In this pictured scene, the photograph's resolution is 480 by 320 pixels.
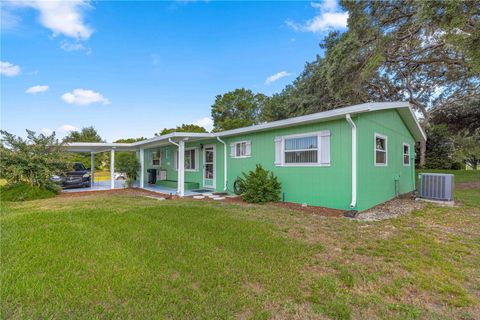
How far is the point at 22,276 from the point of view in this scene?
2.74 meters

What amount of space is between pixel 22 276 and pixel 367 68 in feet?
38.5

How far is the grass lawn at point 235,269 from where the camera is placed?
7.45 feet

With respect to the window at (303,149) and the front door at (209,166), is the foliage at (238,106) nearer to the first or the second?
the front door at (209,166)

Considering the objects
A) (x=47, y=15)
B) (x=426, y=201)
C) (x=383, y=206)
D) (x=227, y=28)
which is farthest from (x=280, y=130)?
(x=47, y=15)

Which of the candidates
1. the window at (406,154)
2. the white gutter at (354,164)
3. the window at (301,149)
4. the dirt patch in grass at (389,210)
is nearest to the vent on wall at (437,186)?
the dirt patch in grass at (389,210)

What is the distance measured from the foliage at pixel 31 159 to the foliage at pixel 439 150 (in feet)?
77.2

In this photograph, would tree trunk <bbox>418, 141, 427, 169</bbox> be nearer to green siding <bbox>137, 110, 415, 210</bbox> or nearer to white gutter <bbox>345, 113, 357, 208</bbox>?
green siding <bbox>137, 110, 415, 210</bbox>

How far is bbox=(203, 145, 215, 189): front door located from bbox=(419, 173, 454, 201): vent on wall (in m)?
7.73

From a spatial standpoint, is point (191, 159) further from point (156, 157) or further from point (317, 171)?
point (317, 171)

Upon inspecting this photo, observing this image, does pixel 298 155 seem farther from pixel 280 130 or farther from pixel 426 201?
pixel 426 201

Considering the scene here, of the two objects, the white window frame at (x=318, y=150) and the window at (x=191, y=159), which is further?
the window at (x=191, y=159)

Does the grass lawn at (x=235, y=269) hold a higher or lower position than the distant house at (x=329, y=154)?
lower

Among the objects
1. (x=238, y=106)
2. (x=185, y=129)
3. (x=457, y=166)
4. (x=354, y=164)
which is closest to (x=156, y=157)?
(x=354, y=164)

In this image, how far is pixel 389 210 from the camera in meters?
6.80
